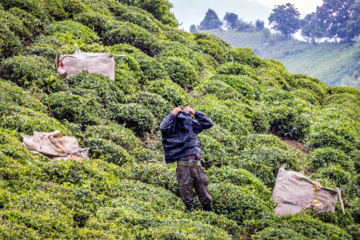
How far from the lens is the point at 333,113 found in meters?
15.1

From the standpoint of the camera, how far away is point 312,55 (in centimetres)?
7394

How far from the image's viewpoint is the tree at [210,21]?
99438 mm

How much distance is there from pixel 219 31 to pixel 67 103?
94220 millimetres

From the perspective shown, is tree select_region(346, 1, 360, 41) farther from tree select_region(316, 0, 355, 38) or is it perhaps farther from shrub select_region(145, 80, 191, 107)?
shrub select_region(145, 80, 191, 107)

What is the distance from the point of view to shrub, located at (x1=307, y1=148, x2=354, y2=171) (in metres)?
10.9

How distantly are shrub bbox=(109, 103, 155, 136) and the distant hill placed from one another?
5597 centimetres

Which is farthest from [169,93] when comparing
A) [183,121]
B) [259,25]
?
[259,25]

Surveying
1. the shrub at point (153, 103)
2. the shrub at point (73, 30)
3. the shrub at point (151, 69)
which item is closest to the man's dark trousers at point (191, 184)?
the shrub at point (153, 103)

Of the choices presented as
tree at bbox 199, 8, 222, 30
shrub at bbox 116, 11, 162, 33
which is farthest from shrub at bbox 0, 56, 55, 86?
tree at bbox 199, 8, 222, 30

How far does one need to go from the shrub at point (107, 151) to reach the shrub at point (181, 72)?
258 inches

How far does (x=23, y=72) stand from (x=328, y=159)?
911 cm

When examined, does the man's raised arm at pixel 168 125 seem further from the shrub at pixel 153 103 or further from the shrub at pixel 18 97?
the shrub at pixel 153 103

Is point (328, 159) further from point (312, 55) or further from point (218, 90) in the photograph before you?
point (312, 55)

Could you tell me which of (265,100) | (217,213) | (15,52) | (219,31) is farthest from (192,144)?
(219,31)
